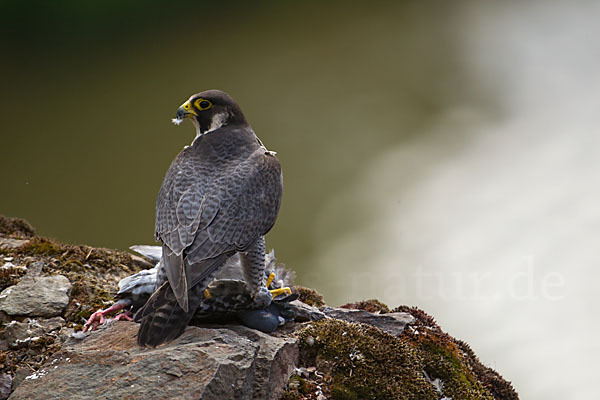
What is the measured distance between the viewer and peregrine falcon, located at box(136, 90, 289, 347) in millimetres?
3184

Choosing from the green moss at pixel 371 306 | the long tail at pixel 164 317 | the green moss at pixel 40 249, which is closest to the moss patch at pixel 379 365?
the green moss at pixel 371 306

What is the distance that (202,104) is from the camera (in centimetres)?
388

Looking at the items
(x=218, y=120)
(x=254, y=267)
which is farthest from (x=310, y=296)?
(x=218, y=120)

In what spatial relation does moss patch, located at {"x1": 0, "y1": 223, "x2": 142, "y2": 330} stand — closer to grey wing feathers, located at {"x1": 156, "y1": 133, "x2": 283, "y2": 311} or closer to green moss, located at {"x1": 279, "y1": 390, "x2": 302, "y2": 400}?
grey wing feathers, located at {"x1": 156, "y1": 133, "x2": 283, "y2": 311}

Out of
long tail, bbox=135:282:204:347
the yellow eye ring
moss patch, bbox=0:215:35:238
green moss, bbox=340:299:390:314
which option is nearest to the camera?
long tail, bbox=135:282:204:347

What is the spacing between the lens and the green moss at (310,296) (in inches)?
183

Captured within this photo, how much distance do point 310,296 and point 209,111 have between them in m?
1.67

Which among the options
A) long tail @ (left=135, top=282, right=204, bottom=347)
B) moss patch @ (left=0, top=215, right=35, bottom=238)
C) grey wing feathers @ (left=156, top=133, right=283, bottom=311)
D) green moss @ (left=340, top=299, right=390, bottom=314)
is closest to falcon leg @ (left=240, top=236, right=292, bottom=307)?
grey wing feathers @ (left=156, top=133, right=283, bottom=311)

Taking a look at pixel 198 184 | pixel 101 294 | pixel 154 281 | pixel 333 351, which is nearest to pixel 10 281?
pixel 101 294

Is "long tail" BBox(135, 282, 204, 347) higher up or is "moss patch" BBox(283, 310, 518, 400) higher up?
"moss patch" BBox(283, 310, 518, 400)

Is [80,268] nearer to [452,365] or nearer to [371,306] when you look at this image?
[371,306]

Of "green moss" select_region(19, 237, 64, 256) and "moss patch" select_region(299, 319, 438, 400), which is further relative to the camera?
"green moss" select_region(19, 237, 64, 256)

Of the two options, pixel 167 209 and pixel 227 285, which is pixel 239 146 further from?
pixel 227 285

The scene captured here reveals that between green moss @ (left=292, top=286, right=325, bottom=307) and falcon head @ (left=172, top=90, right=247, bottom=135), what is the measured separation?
55.8 inches
